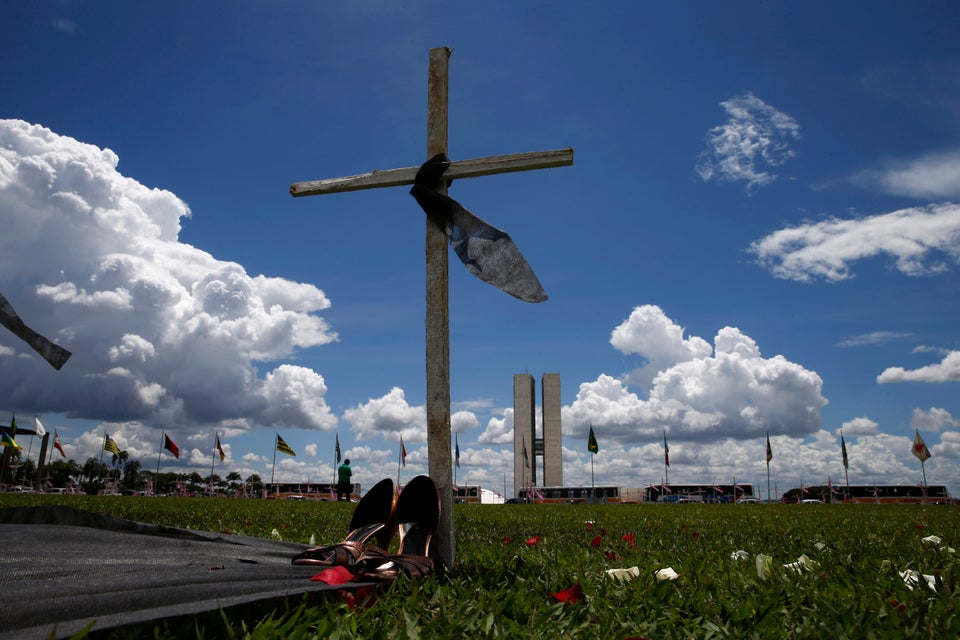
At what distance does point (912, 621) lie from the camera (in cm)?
215

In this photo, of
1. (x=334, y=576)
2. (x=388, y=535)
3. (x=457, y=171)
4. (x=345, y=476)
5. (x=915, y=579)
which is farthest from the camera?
(x=345, y=476)

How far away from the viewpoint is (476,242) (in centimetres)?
375

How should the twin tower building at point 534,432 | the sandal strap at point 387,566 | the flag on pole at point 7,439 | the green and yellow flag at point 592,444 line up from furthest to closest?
the twin tower building at point 534,432
the green and yellow flag at point 592,444
the flag on pole at point 7,439
the sandal strap at point 387,566

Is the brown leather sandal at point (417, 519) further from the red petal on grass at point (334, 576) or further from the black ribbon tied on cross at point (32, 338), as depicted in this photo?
the black ribbon tied on cross at point (32, 338)

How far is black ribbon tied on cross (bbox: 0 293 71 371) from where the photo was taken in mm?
4516

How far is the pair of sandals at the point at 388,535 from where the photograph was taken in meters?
3.03

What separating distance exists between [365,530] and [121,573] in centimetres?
129

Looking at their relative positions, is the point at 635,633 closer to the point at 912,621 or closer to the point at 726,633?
the point at 726,633

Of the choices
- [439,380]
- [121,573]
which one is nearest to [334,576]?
[121,573]

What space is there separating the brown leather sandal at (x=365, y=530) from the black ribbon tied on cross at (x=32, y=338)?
8.16 ft

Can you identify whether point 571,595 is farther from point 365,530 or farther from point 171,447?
point 171,447

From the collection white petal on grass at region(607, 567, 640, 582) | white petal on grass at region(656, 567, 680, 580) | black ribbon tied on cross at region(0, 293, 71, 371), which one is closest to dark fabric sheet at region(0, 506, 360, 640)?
black ribbon tied on cross at region(0, 293, 71, 371)

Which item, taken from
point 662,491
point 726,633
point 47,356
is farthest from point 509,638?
point 662,491

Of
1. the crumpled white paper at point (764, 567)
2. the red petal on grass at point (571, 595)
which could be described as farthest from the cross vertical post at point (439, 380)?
the crumpled white paper at point (764, 567)
